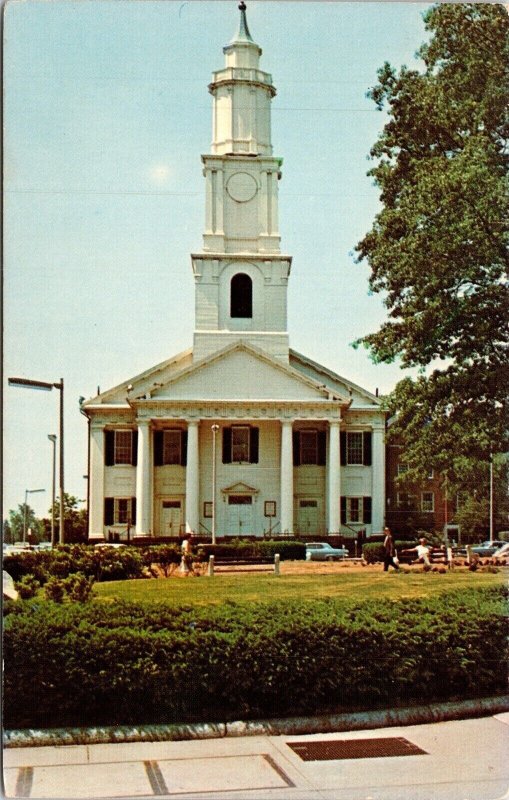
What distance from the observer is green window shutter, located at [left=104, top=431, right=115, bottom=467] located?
984 cm

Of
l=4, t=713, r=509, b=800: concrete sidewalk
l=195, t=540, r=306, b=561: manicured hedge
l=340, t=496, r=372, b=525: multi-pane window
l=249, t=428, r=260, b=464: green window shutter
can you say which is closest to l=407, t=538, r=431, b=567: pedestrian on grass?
l=340, t=496, r=372, b=525: multi-pane window

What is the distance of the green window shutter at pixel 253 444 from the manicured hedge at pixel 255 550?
4.92 feet

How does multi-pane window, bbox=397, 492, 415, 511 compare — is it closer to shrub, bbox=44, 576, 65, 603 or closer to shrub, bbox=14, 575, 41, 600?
shrub, bbox=44, 576, 65, 603

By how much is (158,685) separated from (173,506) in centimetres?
306

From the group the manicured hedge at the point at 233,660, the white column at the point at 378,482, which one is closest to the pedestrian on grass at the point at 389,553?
the white column at the point at 378,482

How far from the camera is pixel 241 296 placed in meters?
12.1

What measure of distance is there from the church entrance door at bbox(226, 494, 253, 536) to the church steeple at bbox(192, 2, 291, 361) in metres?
1.86

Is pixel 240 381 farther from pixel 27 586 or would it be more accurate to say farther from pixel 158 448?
pixel 27 586

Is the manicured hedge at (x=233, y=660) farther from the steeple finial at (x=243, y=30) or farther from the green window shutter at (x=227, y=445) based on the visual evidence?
the steeple finial at (x=243, y=30)

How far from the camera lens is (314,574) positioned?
998 centimetres

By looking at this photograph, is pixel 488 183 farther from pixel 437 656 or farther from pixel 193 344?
pixel 437 656

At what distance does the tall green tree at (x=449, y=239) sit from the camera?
9773 mm

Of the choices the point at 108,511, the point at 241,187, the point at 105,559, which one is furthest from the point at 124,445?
the point at 241,187

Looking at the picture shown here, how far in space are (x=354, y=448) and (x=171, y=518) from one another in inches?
93.5
